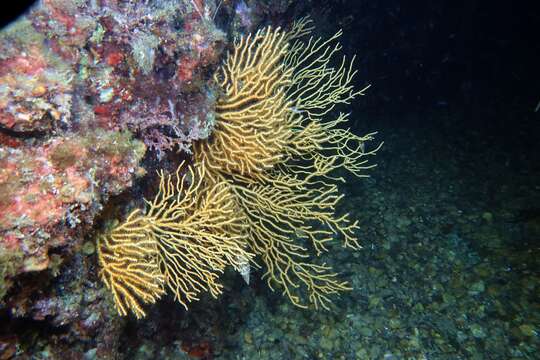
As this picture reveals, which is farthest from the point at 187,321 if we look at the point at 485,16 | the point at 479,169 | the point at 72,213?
the point at 485,16

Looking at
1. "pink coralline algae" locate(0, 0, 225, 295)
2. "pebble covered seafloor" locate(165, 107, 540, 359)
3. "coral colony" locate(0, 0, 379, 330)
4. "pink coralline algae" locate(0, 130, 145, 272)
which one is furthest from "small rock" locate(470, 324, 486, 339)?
"pink coralline algae" locate(0, 130, 145, 272)

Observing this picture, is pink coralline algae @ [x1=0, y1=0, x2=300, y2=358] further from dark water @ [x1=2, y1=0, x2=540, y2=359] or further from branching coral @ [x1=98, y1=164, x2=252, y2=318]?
dark water @ [x1=2, y1=0, x2=540, y2=359]

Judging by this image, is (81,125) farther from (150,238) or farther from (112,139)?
(150,238)

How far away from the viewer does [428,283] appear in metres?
4.89

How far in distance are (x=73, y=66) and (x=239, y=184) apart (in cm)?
195

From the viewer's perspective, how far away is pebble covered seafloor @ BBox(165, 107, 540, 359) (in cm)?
416

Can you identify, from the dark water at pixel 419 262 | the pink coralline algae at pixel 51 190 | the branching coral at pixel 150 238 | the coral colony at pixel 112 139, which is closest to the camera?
the pink coralline algae at pixel 51 190

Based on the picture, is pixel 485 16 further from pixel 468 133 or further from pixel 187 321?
pixel 187 321

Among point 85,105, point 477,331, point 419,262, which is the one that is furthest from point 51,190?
point 419,262

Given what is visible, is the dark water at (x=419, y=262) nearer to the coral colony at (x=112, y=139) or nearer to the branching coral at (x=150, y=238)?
the branching coral at (x=150, y=238)

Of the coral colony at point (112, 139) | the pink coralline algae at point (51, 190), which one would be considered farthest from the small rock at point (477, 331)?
the pink coralline algae at point (51, 190)

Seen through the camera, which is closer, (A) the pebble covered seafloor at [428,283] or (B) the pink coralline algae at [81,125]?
(B) the pink coralline algae at [81,125]

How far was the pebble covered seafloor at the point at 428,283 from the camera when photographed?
164 inches

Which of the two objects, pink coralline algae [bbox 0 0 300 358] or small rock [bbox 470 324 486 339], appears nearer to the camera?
pink coralline algae [bbox 0 0 300 358]
